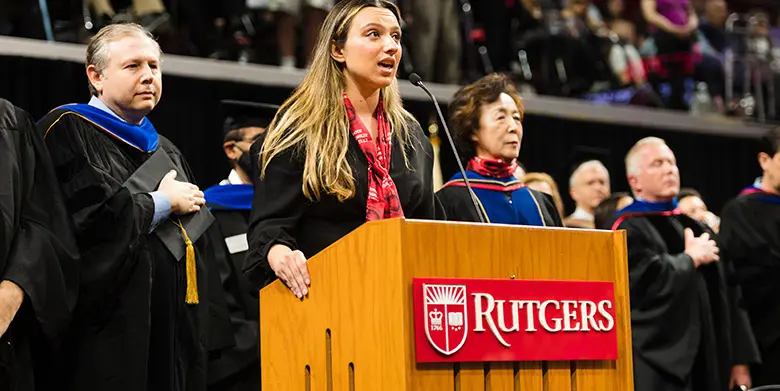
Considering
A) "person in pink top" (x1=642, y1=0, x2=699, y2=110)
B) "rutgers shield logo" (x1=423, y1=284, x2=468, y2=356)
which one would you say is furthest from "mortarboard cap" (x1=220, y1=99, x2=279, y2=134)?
"person in pink top" (x1=642, y1=0, x2=699, y2=110)

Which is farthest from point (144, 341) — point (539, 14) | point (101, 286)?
point (539, 14)

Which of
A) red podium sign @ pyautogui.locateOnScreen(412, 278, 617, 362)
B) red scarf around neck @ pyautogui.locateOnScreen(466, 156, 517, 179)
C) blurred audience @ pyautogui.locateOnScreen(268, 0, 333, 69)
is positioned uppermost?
blurred audience @ pyautogui.locateOnScreen(268, 0, 333, 69)

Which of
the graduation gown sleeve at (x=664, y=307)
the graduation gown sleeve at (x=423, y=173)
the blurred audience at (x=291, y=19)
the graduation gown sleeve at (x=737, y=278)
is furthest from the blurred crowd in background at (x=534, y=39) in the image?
the graduation gown sleeve at (x=423, y=173)

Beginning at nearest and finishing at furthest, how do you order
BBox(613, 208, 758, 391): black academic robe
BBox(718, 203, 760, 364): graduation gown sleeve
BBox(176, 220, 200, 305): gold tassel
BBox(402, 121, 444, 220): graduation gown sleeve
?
BBox(402, 121, 444, 220): graduation gown sleeve < BBox(176, 220, 200, 305): gold tassel < BBox(613, 208, 758, 391): black academic robe < BBox(718, 203, 760, 364): graduation gown sleeve

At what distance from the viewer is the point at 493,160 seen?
4.49 metres

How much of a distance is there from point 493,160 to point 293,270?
5.44ft

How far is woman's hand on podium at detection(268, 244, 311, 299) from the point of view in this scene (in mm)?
2992

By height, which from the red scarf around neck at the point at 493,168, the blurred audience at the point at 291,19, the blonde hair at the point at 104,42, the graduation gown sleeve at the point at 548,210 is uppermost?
the blurred audience at the point at 291,19

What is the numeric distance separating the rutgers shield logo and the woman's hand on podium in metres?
0.43

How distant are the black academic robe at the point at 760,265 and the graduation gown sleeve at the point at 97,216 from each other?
3.56 meters

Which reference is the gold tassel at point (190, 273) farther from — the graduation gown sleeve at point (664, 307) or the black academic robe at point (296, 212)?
the graduation gown sleeve at point (664, 307)

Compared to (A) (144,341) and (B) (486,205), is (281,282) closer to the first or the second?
(A) (144,341)

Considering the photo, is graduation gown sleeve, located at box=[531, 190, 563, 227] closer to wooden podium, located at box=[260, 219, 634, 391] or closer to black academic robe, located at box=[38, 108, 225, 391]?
wooden podium, located at box=[260, 219, 634, 391]

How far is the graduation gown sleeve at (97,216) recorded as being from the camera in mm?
3553
